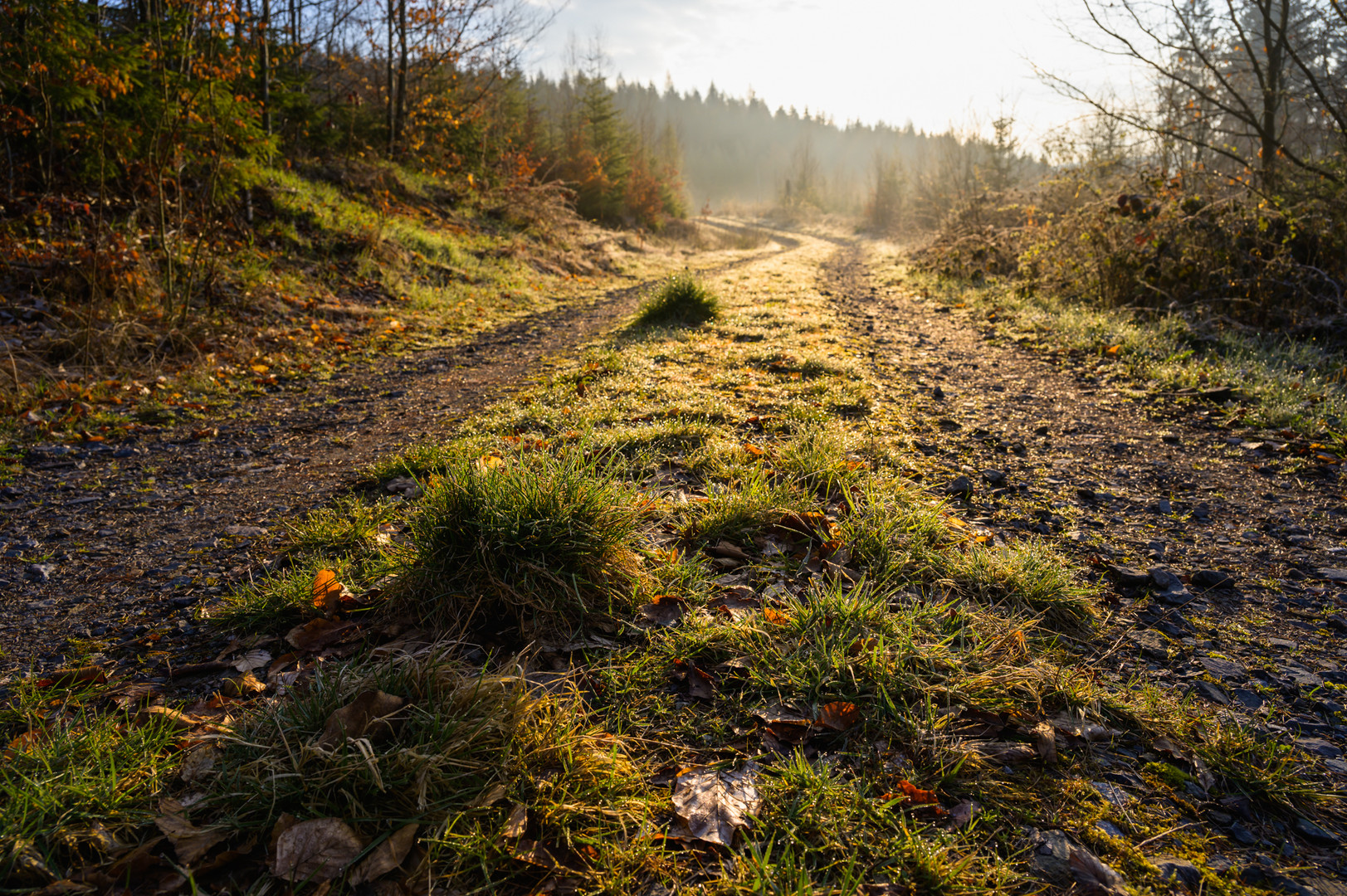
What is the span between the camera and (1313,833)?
1437 mm

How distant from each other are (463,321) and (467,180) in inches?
411

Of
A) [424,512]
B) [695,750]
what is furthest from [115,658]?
[695,750]

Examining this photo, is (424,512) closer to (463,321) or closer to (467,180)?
(463,321)

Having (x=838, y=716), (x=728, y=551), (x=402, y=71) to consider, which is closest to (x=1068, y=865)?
(x=838, y=716)

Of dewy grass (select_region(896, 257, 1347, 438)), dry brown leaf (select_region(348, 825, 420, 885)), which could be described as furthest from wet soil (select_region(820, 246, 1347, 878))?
dry brown leaf (select_region(348, 825, 420, 885))

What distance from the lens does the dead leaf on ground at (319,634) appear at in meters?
2.02

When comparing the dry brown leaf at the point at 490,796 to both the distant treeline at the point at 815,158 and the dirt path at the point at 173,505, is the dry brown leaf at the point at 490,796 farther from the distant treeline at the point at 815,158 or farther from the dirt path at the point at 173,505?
the distant treeline at the point at 815,158

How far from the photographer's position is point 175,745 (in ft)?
5.19

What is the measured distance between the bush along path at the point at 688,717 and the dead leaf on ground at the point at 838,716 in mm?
11

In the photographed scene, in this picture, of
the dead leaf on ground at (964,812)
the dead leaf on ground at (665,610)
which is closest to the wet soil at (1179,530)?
the dead leaf on ground at (964,812)

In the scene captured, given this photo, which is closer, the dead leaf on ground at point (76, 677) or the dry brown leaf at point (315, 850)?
the dry brown leaf at point (315, 850)

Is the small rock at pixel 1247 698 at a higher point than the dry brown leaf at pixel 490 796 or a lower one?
higher

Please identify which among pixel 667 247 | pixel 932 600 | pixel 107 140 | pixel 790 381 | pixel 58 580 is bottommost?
pixel 58 580

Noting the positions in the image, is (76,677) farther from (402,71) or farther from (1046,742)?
(402,71)
